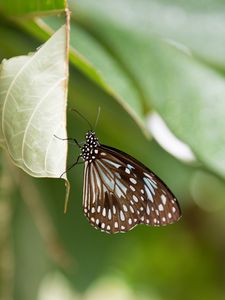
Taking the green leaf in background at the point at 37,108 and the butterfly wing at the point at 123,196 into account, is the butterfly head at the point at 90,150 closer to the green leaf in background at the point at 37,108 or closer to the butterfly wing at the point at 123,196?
the butterfly wing at the point at 123,196

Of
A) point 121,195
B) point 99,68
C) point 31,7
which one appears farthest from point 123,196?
point 31,7

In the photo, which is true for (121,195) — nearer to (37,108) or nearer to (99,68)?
(99,68)

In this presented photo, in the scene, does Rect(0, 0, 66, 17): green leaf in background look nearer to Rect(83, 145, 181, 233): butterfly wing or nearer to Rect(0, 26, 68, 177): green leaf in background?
Rect(0, 26, 68, 177): green leaf in background

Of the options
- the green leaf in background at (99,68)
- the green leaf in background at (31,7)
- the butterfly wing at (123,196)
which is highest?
the green leaf in background at (31,7)

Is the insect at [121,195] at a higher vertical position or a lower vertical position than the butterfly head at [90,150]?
lower

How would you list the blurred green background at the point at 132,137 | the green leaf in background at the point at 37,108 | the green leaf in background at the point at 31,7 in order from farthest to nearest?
the blurred green background at the point at 132,137 < the green leaf in background at the point at 31,7 < the green leaf in background at the point at 37,108

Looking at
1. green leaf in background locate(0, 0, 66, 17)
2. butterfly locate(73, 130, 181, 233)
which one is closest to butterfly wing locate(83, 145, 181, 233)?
butterfly locate(73, 130, 181, 233)

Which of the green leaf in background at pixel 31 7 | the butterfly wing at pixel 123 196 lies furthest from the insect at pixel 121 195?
the green leaf in background at pixel 31 7
